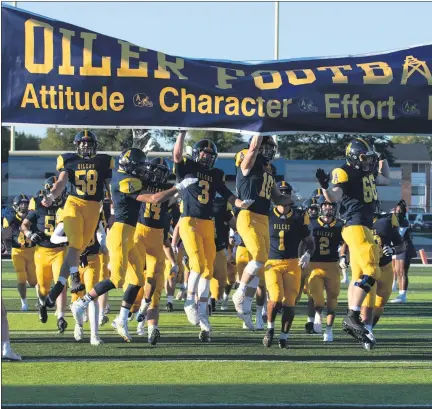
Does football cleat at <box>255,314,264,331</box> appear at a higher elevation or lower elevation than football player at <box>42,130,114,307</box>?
lower

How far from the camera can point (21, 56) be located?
27.9ft

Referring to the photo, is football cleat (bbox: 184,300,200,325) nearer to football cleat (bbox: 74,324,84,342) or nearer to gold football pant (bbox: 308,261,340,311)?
football cleat (bbox: 74,324,84,342)

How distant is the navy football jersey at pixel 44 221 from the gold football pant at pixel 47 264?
76 mm

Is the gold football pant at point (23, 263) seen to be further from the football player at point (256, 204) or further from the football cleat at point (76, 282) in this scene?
the football player at point (256, 204)

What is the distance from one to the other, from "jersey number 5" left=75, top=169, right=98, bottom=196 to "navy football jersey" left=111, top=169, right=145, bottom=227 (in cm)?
29

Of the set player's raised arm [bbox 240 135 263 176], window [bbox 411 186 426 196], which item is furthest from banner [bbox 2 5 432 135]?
window [bbox 411 186 426 196]

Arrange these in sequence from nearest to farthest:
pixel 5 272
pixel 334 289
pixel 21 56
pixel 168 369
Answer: pixel 21 56 → pixel 168 369 → pixel 334 289 → pixel 5 272

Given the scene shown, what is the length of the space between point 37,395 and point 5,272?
20505 mm

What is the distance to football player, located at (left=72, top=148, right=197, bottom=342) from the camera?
1103 centimetres

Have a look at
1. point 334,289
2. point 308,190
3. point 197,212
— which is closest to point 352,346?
point 334,289

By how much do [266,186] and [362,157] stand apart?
132 centimetres

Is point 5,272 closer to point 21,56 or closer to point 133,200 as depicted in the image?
point 133,200

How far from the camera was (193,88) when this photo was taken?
8.72m

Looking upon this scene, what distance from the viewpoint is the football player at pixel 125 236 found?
11.0m
